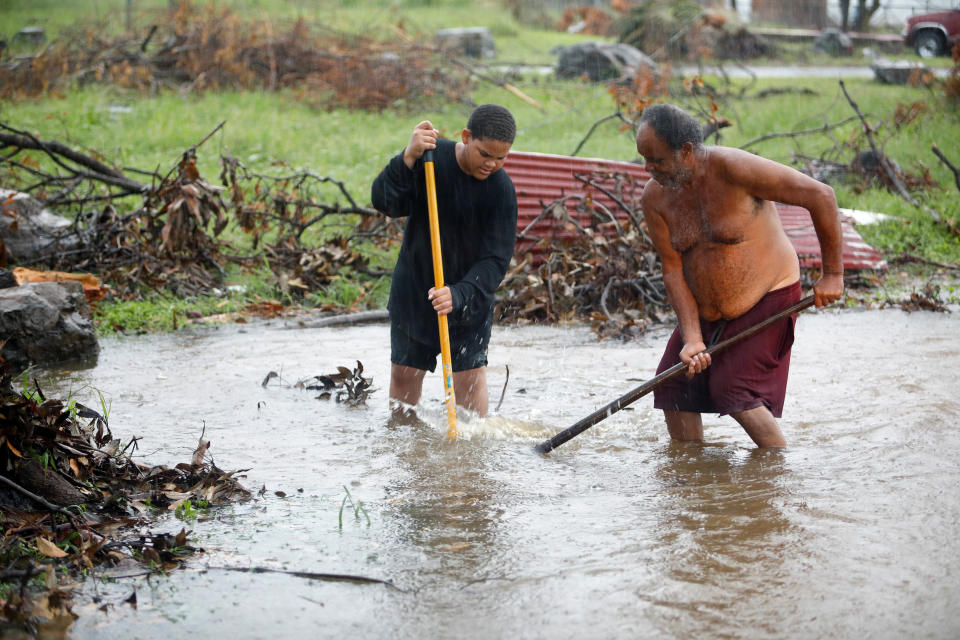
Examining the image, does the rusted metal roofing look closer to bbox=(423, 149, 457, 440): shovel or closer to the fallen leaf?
bbox=(423, 149, 457, 440): shovel

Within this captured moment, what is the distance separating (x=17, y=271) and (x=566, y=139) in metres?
8.27

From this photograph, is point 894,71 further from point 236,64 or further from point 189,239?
point 189,239

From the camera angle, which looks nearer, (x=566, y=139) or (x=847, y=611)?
(x=847, y=611)

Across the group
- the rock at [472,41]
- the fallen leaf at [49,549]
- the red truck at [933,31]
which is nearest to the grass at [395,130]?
the rock at [472,41]

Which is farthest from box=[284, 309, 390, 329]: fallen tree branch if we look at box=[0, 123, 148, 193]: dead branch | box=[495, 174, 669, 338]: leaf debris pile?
box=[0, 123, 148, 193]: dead branch

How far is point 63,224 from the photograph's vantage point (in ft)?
26.4

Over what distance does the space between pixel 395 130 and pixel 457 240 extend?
387 inches

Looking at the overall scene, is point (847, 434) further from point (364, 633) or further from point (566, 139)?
point (566, 139)

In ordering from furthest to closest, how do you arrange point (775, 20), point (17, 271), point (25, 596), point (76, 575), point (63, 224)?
point (775, 20) < point (63, 224) < point (17, 271) < point (76, 575) < point (25, 596)

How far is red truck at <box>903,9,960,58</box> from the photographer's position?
71.7 feet

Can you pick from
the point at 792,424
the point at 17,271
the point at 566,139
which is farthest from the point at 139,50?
the point at 792,424

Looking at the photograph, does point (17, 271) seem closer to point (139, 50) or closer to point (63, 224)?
point (63, 224)

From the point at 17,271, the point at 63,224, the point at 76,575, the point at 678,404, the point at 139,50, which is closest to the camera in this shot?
the point at 76,575

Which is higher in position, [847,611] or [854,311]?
[847,611]
